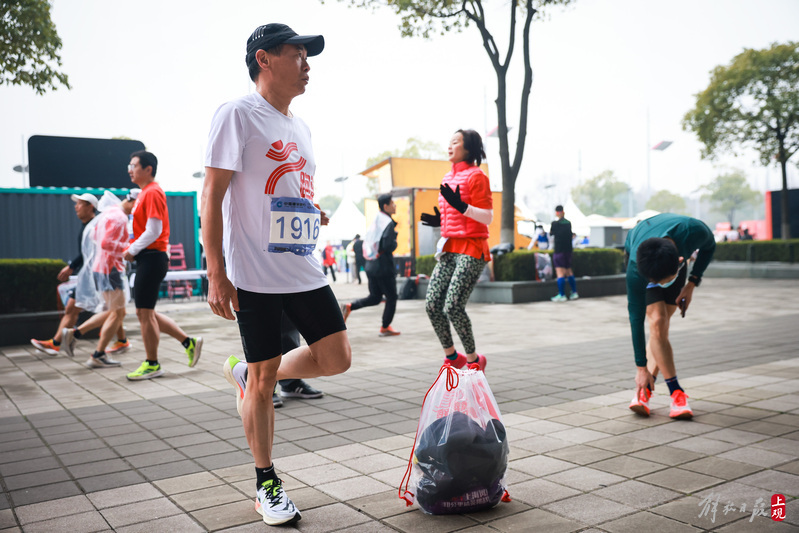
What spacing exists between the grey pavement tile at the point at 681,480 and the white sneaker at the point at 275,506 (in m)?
1.63

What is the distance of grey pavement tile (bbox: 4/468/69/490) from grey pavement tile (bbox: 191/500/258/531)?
100 centimetres

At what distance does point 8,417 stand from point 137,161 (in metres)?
2.51

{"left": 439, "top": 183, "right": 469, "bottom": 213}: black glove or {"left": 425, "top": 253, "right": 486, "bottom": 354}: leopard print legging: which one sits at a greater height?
{"left": 439, "top": 183, "right": 469, "bottom": 213}: black glove

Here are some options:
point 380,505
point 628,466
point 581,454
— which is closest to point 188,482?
point 380,505

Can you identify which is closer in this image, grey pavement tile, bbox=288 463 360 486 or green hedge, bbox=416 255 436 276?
grey pavement tile, bbox=288 463 360 486

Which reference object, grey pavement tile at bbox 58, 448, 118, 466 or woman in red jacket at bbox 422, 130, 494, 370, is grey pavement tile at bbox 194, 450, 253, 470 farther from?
woman in red jacket at bbox 422, 130, 494, 370

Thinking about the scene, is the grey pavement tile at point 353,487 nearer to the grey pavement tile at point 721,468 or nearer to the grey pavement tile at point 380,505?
the grey pavement tile at point 380,505

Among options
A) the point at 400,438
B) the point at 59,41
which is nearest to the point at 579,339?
the point at 400,438

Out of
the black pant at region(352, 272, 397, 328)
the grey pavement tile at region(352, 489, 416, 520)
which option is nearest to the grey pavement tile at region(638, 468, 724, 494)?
the grey pavement tile at region(352, 489, 416, 520)

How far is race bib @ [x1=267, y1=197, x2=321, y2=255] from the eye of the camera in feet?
9.38

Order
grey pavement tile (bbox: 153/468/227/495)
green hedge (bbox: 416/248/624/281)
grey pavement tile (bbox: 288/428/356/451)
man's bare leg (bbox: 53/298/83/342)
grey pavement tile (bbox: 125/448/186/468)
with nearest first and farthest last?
grey pavement tile (bbox: 153/468/227/495)
grey pavement tile (bbox: 125/448/186/468)
grey pavement tile (bbox: 288/428/356/451)
man's bare leg (bbox: 53/298/83/342)
green hedge (bbox: 416/248/624/281)

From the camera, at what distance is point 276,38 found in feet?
9.49

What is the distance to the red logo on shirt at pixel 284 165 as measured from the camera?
286cm

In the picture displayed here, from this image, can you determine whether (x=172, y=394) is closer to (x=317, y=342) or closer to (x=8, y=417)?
(x=8, y=417)
